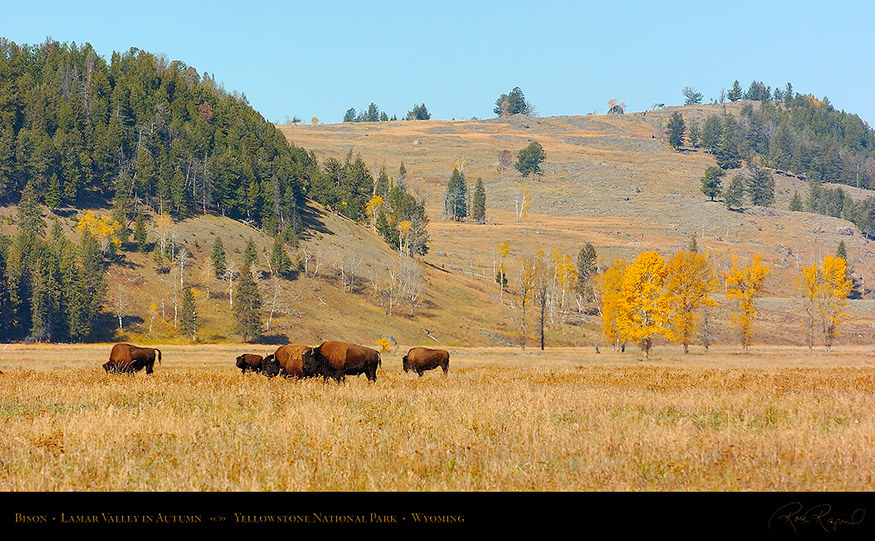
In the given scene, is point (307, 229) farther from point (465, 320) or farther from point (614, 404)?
point (614, 404)

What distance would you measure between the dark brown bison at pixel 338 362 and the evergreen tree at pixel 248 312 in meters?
79.6

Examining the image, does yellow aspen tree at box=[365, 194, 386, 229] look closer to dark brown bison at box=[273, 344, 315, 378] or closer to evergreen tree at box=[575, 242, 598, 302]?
evergreen tree at box=[575, 242, 598, 302]

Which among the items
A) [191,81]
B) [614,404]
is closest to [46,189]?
[191,81]

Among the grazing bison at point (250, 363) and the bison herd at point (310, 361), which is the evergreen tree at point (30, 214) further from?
the bison herd at point (310, 361)

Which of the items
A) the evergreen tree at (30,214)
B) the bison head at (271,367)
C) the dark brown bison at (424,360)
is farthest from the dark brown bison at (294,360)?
the evergreen tree at (30,214)

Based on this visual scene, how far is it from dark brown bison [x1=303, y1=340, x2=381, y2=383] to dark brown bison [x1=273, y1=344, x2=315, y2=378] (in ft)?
0.32

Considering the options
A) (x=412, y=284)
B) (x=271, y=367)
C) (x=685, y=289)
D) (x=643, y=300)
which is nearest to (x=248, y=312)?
(x=412, y=284)

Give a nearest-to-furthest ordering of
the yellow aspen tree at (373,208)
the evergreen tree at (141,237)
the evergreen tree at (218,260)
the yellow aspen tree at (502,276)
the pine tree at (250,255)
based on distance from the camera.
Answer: the pine tree at (250,255), the evergreen tree at (218,260), the evergreen tree at (141,237), the yellow aspen tree at (502,276), the yellow aspen tree at (373,208)

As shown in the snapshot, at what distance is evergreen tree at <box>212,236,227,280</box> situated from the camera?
397ft

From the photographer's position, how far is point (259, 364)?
103 ft

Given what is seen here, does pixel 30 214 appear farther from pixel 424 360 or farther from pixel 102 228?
pixel 424 360

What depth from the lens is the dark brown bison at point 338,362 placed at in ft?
84.5

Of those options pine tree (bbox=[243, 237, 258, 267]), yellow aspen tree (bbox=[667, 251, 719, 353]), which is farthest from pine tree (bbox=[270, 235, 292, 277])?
yellow aspen tree (bbox=[667, 251, 719, 353])

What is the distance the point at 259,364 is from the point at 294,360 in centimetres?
525
